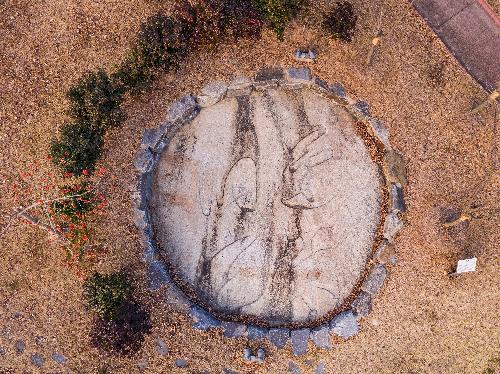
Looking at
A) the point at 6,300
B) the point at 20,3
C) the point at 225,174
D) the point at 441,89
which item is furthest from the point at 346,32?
the point at 6,300

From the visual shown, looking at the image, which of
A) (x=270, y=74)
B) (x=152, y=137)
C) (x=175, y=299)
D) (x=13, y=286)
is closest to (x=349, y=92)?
(x=270, y=74)

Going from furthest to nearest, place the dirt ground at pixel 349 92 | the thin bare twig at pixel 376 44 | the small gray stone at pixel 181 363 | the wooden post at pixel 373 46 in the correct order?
the small gray stone at pixel 181 363
the dirt ground at pixel 349 92
the thin bare twig at pixel 376 44
the wooden post at pixel 373 46

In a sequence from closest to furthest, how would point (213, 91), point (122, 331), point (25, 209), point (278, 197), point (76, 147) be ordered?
1. point (76, 147)
2. point (122, 331)
3. point (25, 209)
4. point (213, 91)
5. point (278, 197)

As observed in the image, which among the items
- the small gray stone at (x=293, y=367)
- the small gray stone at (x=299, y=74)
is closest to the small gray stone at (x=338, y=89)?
the small gray stone at (x=299, y=74)

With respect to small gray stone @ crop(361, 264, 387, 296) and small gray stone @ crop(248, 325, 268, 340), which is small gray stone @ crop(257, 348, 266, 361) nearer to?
small gray stone @ crop(248, 325, 268, 340)

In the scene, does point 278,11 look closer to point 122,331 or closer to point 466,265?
point 466,265

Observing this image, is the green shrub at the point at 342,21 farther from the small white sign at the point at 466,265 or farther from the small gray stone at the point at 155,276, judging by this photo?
the small gray stone at the point at 155,276

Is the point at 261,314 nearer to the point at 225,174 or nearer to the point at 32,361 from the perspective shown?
the point at 225,174
